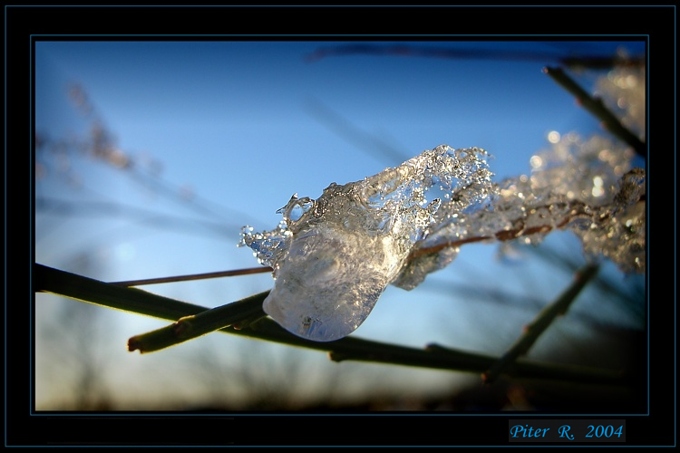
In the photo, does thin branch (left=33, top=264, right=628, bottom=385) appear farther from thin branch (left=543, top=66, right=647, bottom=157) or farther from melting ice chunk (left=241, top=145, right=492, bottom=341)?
thin branch (left=543, top=66, right=647, bottom=157)

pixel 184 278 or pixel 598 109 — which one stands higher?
pixel 598 109

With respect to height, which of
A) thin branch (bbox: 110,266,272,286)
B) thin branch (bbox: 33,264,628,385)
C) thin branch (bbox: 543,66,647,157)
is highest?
thin branch (bbox: 543,66,647,157)

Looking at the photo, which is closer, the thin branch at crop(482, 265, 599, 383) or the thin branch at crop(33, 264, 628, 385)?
the thin branch at crop(33, 264, 628, 385)

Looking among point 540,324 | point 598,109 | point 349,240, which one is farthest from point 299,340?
point 598,109

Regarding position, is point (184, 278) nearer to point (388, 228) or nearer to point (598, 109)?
point (388, 228)

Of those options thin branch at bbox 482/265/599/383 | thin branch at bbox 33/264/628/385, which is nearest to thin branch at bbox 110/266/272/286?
thin branch at bbox 33/264/628/385

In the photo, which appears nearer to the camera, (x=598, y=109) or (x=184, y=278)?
(x=184, y=278)

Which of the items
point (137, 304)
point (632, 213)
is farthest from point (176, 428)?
point (632, 213)
